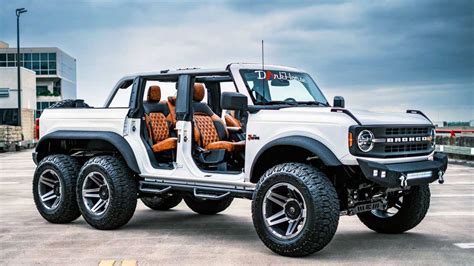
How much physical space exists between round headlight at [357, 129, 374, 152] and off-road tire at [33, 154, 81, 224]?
184 inches

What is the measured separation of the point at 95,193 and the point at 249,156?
2708mm

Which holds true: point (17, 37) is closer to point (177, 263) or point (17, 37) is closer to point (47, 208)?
point (47, 208)

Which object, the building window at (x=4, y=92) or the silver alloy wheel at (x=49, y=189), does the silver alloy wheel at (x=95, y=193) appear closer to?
the silver alloy wheel at (x=49, y=189)

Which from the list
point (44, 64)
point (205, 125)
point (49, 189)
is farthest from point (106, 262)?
point (44, 64)

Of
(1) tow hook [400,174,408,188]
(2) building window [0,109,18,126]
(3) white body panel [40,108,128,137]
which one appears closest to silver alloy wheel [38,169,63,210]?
(3) white body panel [40,108,128,137]

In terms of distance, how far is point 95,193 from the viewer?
9.72 meters

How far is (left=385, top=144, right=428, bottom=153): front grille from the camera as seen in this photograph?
7.64m

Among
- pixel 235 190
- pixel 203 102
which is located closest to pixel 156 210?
pixel 203 102

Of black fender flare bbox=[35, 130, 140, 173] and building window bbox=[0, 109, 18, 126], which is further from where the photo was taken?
building window bbox=[0, 109, 18, 126]

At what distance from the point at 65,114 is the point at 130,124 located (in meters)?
1.36

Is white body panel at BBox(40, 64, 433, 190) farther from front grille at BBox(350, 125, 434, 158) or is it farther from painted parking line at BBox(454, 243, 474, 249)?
painted parking line at BBox(454, 243, 474, 249)

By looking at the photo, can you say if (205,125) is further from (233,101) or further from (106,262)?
(106,262)

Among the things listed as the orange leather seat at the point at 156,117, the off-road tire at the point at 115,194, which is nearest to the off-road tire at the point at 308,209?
the off-road tire at the point at 115,194

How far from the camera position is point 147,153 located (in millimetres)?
9492
